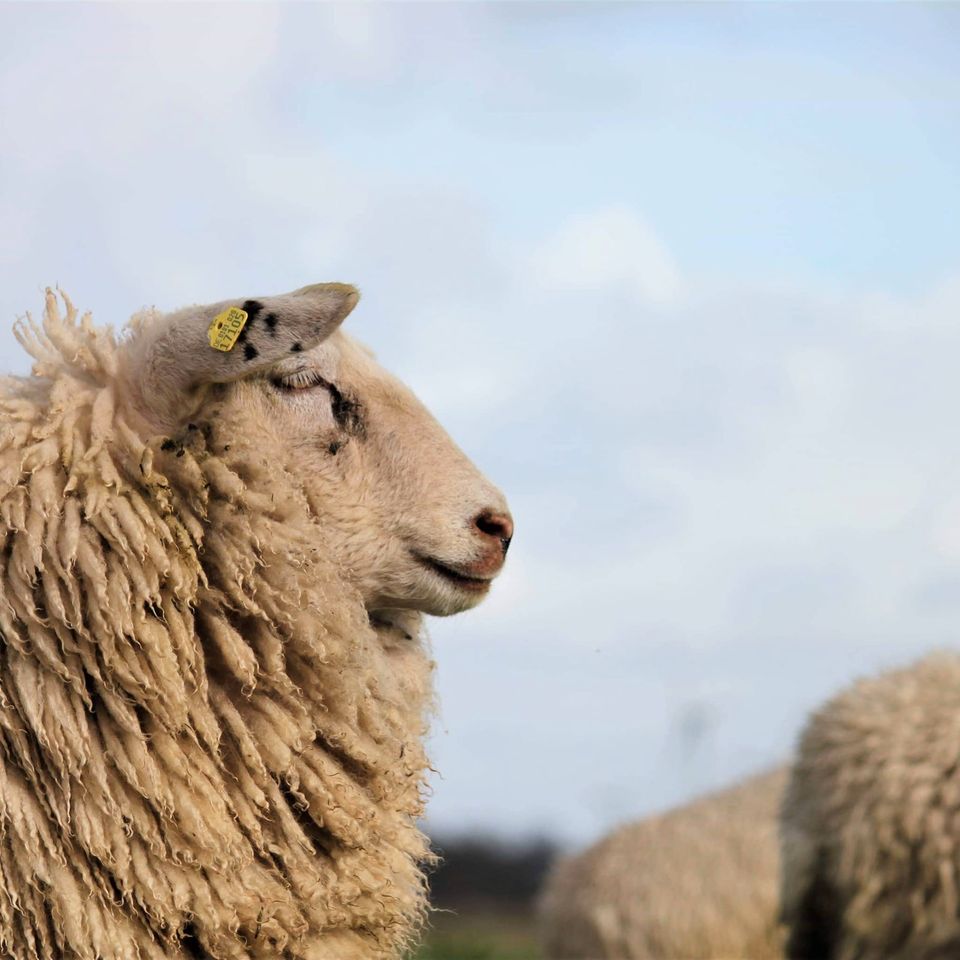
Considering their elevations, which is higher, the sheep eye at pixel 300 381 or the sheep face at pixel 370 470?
the sheep eye at pixel 300 381

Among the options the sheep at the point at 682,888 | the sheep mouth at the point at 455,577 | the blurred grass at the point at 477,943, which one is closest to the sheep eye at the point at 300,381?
the sheep mouth at the point at 455,577

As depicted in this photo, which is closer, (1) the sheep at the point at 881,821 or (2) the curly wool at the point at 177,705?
(2) the curly wool at the point at 177,705

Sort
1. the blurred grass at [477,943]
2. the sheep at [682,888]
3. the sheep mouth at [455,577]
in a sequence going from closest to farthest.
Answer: the sheep mouth at [455,577], the sheep at [682,888], the blurred grass at [477,943]

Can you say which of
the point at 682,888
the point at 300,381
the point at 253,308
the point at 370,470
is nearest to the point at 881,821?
the point at 682,888

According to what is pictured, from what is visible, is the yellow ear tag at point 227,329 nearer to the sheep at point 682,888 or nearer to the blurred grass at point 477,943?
the blurred grass at point 477,943

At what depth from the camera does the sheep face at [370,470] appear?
337 centimetres

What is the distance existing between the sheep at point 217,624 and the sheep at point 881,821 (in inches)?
134

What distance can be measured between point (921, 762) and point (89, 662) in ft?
14.4

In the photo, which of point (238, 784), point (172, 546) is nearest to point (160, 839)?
point (238, 784)

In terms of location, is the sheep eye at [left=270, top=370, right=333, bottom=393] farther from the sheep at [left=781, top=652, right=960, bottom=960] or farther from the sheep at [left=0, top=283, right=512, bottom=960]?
the sheep at [left=781, top=652, right=960, bottom=960]

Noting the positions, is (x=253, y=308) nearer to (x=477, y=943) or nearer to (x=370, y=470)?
(x=370, y=470)

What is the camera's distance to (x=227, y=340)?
3131 mm

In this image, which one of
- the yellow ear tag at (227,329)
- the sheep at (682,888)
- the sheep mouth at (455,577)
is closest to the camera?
the yellow ear tag at (227,329)

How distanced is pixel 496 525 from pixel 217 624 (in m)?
0.76
